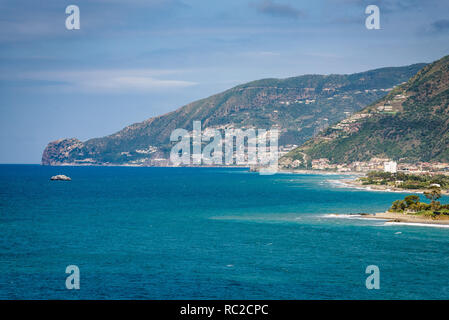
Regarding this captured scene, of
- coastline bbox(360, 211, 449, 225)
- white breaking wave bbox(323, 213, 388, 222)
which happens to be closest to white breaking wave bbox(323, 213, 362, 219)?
white breaking wave bbox(323, 213, 388, 222)

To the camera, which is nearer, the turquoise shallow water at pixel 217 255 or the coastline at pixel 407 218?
the turquoise shallow water at pixel 217 255

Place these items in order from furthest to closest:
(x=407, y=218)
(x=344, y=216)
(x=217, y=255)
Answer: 1. (x=344, y=216)
2. (x=407, y=218)
3. (x=217, y=255)

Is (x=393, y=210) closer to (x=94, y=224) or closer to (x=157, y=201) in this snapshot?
(x=94, y=224)

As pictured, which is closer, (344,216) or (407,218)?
(407,218)

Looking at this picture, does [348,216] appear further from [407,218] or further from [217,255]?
[217,255]

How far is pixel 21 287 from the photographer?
55094mm

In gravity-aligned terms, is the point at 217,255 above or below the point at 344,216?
above

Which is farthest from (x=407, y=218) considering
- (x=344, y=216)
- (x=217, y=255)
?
(x=217, y=255)

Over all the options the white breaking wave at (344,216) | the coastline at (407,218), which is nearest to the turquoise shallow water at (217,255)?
the white breaking wave at (344,216)

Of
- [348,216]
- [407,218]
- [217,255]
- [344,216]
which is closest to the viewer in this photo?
[217,255]

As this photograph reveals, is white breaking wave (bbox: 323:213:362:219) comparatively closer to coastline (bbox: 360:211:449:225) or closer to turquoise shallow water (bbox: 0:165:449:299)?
coastline (bbox: 360:211:449:225)

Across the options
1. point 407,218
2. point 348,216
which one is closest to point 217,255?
point 348,216

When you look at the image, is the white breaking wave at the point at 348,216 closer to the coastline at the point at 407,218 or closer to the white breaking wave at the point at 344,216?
the white breaking wave at the point at 344,216

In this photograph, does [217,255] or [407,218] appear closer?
[217,255]
